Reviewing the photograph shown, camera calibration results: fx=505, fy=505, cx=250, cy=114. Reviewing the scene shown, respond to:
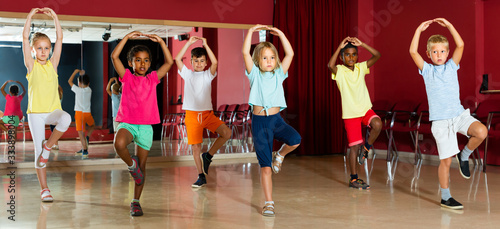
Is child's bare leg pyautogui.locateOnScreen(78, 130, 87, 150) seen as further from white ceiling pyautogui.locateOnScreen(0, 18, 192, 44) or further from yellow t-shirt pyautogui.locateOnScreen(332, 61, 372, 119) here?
yellow t-shirt pyautogui.locateOnScreen(332, 61, 372, 119)

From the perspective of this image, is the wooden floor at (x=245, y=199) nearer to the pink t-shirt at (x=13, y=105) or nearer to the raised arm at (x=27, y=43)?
the pink t-shirt at (x=13, y=105)

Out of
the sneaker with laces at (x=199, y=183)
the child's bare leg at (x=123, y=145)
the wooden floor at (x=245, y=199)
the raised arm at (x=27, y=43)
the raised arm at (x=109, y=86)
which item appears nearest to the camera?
the wooden floor at (x=245, y=199)

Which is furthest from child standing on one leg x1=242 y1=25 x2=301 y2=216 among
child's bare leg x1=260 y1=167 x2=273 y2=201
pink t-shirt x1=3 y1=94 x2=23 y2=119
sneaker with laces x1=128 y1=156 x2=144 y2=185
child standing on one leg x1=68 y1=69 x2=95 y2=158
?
pink t-shirt x1=3 y1=94 x2=23 y2=119

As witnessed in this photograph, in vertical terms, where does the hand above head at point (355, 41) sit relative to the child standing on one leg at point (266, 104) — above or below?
above

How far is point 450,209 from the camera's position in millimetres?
3658

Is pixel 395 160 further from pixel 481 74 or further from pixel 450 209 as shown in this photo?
pixel 450 209

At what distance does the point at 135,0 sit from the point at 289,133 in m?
4.21

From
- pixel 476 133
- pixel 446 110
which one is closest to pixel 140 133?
pixel 446 110

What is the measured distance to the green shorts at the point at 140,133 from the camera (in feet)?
11.7

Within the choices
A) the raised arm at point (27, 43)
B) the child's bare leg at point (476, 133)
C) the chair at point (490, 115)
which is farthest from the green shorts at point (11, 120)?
the chair at point (490, 115)

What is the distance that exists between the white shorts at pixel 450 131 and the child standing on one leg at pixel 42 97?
293cm

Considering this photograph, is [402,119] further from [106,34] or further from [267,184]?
[106,34]

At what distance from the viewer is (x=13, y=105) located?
642 cm

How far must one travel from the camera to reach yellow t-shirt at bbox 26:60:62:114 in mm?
4000
